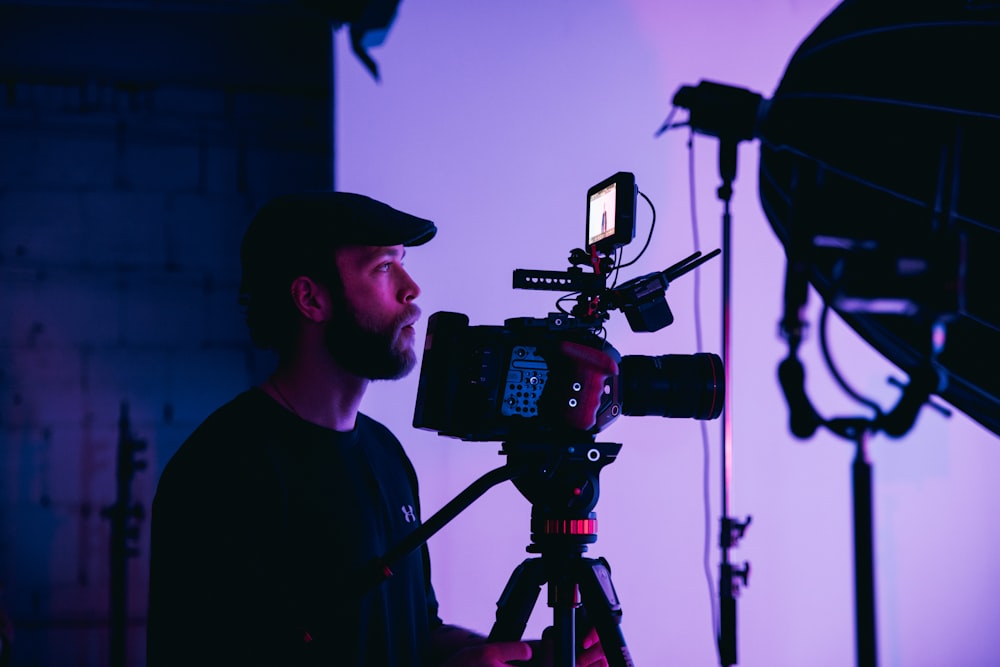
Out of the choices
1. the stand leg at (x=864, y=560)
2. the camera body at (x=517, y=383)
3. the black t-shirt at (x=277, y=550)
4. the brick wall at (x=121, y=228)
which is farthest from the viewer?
the brick wall at (x=121, y=228)

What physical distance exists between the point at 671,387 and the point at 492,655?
1.50 ft

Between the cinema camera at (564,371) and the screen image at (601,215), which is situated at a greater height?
the screen image at (601,215)

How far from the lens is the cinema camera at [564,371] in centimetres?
108

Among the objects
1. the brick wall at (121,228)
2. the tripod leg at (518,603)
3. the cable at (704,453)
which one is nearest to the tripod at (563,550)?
the tripod leg at (518,603)

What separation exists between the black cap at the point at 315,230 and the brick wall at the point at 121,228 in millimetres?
1455

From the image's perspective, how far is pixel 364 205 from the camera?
4.16 feet

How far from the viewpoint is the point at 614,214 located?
3.87 feet

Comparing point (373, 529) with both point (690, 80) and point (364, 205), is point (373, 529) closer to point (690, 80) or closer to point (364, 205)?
point (364, 205)

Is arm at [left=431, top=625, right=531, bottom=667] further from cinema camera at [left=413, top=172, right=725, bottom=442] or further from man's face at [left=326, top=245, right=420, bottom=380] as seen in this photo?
man's face at [left=326, top=245, right=420, bottom=380]

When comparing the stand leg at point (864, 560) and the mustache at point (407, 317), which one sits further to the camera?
the mustache at point (407, 317)

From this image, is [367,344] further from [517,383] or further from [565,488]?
[565,488]

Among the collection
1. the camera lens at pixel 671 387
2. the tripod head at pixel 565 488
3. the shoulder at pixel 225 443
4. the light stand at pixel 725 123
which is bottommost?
the tripod head at pixel 565 488

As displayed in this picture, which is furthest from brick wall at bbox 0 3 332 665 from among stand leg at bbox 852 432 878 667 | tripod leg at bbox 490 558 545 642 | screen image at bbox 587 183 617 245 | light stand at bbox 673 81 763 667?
stand leg at bbox 852 432 878 667

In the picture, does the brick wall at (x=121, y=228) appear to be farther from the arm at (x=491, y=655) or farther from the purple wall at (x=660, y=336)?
the arm at (x=491, y=655)
